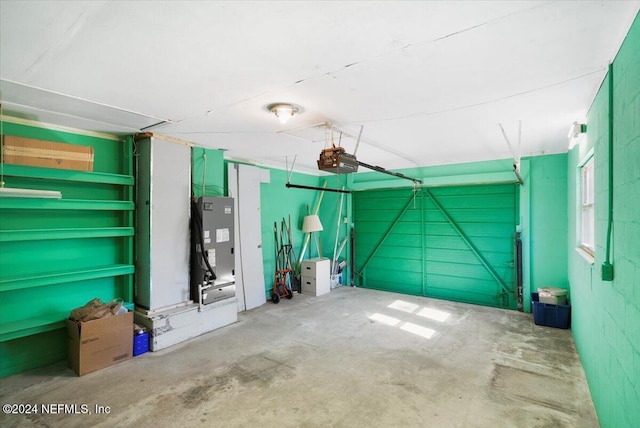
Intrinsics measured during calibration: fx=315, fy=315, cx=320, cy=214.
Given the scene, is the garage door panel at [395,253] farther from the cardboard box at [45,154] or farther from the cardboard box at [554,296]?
the cardboard box at [45,154]

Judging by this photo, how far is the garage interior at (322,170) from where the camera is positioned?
169 cm

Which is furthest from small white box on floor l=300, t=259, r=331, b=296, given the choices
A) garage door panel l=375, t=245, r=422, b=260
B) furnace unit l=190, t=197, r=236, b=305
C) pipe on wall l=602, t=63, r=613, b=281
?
pipe on wall l=602, t=63, r=613, b=281

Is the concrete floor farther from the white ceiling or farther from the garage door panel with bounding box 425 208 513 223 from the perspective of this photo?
the white ceiling

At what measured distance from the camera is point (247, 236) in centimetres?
529

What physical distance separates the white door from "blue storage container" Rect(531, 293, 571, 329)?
13.8 ft

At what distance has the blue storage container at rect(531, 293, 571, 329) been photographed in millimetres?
4242

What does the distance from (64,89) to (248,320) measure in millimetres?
3506

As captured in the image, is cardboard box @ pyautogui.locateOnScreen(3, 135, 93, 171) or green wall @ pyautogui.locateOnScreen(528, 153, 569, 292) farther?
green wall @ pyautogui.locateOnScreen(528, 153, 569, 292)

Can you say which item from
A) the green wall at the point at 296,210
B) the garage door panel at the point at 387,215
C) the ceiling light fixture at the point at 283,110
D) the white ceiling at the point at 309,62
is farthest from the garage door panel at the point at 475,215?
the ceiling light fixture at the point at 283,110

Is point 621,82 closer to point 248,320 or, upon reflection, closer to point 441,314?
point 441,314

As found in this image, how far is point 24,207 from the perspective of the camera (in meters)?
3.03

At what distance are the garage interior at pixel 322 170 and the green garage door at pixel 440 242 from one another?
0.16ft

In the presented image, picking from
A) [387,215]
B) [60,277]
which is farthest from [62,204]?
[387,215]

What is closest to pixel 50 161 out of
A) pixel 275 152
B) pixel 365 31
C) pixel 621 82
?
pixel 275 152
